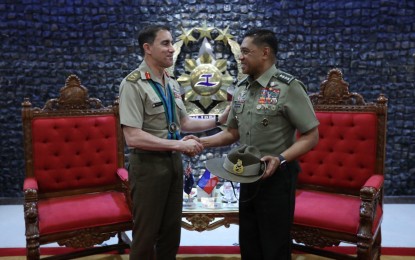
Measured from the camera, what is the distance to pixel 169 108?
2568mm

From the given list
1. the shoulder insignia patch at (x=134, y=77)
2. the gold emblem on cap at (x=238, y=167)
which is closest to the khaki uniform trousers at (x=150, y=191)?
the shoulder insignia patch at (x=134, y=77)

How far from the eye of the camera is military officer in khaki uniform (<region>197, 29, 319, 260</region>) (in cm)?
219

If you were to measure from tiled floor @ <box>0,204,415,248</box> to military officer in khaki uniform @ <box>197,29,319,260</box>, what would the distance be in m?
1.57

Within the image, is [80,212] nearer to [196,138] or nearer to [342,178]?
[196,138]

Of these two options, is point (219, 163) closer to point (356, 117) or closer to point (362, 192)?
point (362, 192)

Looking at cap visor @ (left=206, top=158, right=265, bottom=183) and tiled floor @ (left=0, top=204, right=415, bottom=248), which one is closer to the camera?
cap visor @ (left=206, top=158, right=265, bottom=183)

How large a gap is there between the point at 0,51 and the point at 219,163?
124 inches

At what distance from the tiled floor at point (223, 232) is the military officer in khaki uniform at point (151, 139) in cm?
128

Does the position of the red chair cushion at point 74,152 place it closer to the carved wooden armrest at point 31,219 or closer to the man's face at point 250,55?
the carved wooden armrest at point 31,219

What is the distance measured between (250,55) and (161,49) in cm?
57

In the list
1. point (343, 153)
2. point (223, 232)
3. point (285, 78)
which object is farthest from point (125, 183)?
point (343, 153)

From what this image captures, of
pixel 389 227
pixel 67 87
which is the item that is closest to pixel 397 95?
pixel 389 227

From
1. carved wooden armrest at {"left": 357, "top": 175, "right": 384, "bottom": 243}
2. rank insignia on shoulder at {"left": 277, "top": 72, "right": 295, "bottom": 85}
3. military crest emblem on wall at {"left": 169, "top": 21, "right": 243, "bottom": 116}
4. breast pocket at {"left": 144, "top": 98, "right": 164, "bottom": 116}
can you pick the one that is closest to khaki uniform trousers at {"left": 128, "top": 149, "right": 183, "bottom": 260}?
breast pocket at {"left": 144, "top": 98, "right": 164, "bottom": 116}

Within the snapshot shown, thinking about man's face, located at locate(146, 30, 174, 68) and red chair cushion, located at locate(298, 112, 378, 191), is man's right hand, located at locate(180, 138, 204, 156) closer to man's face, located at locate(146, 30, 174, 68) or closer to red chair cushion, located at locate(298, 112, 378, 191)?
man's face, located at locate(146, 30, 174, 68)
